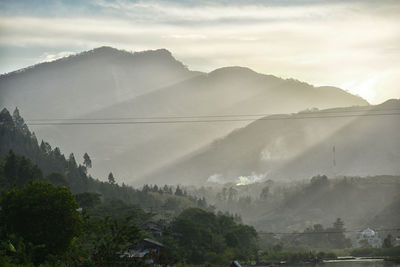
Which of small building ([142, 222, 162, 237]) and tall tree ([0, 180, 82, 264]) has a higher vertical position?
tall tree ([0, 180, 82, 264])

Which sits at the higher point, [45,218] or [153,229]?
[45,218]

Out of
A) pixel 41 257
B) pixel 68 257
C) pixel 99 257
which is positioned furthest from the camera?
pixel 41 257

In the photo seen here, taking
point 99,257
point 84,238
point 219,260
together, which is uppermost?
point 99,257

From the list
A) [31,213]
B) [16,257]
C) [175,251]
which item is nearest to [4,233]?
[31,213]

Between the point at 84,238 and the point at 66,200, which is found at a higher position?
the point at 66,200

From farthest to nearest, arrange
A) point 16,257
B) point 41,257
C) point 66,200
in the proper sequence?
point 66,200
point 41,257
point 16,257

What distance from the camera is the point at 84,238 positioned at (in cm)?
8988

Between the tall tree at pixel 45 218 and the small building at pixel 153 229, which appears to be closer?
the tall tree at pixel 45 218

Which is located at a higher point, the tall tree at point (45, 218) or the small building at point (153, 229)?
the tall tree at point (45, 218)

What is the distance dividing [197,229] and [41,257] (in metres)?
125

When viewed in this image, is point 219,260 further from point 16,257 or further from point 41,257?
point 16,257

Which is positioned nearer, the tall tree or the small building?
the tall tree

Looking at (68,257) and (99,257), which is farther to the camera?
(68,257)

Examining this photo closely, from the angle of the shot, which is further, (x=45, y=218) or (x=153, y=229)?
(x=153, y=229)
